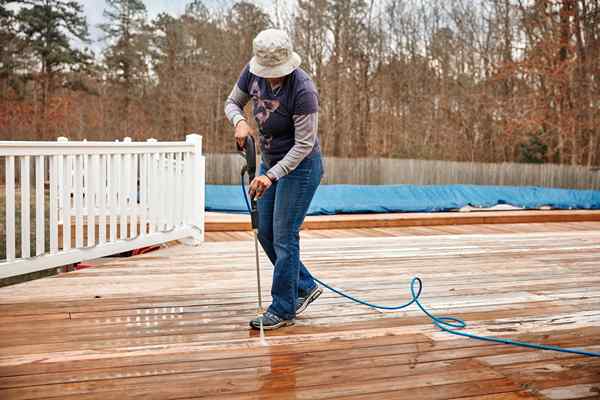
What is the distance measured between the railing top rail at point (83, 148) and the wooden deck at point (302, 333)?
0.74m

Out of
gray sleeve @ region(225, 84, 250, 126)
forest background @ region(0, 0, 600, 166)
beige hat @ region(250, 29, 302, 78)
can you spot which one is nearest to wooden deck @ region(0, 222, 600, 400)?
gray sleeve @ region(225, 84, 250, 126)

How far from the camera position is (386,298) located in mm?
3428

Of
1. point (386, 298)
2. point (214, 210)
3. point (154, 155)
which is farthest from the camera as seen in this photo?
point (214, 210)

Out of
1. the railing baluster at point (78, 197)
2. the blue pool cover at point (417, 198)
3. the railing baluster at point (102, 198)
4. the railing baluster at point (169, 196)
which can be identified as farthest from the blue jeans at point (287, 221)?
the blue pool cover at point (417, 198)

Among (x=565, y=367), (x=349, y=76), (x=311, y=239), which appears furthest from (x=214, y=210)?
(x=349, y=76)

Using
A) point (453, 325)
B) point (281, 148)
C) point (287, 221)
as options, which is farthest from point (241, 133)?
point (453, 325)

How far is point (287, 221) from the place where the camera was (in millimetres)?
2695

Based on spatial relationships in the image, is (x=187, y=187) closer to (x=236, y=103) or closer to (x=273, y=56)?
(x=236, y=103)

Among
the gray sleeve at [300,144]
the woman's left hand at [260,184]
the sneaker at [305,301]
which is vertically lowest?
the sneaker at [305,301]

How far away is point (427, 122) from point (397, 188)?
5.08 meters

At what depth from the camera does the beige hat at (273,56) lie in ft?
8.25

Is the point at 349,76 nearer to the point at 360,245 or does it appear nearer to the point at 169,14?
the point at 169,14

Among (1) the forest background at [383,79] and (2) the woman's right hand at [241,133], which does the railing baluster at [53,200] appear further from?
(1) the forest background at [383,79]

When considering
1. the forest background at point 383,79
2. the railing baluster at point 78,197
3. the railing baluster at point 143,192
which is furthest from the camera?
the forest background at point 383,79
